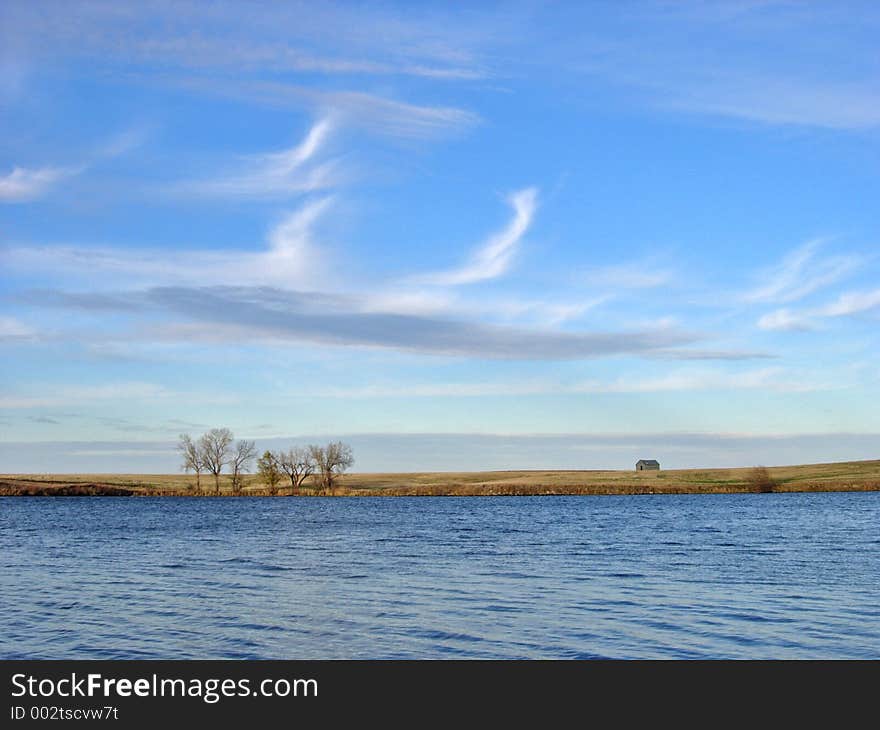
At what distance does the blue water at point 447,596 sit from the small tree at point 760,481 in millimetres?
A: 106166

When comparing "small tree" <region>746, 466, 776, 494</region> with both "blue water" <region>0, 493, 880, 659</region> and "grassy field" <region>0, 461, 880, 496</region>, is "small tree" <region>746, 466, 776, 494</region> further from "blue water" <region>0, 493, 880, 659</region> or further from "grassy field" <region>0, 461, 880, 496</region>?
"blue water" <region>0, 493, 880, 659</region>

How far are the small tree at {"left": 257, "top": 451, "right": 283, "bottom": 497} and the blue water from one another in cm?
10698

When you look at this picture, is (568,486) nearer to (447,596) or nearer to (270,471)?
(270,471)

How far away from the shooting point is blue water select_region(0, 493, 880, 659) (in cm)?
2178

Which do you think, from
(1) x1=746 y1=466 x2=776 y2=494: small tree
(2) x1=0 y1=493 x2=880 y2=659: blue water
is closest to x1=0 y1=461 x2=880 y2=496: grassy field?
(1) x1=746 y1=466 x2=776 y2=494: small tree

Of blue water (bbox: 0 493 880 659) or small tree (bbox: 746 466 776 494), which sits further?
small tree (bbox: 746 466 776 494)

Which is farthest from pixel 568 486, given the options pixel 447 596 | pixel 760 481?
pixel 447 596

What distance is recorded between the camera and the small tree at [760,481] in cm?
16238

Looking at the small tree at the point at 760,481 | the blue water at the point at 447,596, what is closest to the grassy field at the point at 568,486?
the small tree at the point at 760,481

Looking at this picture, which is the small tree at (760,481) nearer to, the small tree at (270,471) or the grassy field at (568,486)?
the grassy field at (568,486)
